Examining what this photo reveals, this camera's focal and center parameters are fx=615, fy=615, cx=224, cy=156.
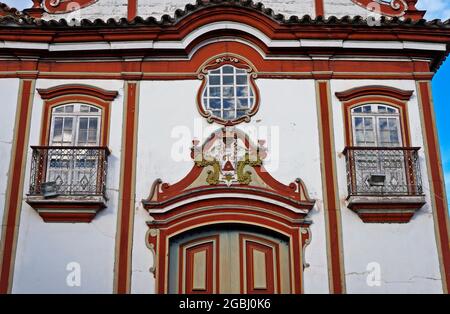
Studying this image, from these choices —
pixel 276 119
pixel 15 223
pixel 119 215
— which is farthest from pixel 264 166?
pixel 15 223

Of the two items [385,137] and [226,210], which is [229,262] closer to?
[226,210]

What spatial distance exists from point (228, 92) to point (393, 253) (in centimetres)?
391

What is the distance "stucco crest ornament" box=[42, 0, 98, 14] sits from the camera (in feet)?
38.4

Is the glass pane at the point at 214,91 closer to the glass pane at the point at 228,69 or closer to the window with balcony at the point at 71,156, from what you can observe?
the glass pane at the point at 228,69

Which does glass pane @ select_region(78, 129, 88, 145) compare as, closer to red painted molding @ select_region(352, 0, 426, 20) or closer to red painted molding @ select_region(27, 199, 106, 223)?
red painted molding @ select_region(27, 199, 106, 223)

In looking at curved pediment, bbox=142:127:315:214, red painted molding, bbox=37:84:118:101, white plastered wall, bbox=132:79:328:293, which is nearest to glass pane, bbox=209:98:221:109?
white plastered wall, bbox=132:79:328:293

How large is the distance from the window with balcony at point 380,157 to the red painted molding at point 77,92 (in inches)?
160

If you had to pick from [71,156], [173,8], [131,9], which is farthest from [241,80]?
[71,156]

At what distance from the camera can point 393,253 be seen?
9.84m

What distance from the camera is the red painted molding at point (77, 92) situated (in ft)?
35.2

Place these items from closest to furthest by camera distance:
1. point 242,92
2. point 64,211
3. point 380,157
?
1. point 64,211
2. point 380,157
3. point 242,92

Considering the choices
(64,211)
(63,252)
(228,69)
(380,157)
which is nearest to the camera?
(63,252)

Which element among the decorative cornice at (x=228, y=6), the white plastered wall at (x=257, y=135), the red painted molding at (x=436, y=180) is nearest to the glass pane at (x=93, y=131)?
the white plastered wall at (x=257, y=135)

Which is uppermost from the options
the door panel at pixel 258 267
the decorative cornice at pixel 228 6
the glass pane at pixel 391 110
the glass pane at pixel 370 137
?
the decorative cornice at pixel 228 6
